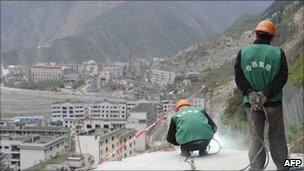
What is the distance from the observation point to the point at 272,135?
3.36 m

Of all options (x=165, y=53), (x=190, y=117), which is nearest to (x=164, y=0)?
(x=165, y=53)

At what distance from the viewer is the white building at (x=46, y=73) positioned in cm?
8275

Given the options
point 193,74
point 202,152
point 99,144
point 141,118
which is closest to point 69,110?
point 141,118

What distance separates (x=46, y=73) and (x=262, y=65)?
3326 inches

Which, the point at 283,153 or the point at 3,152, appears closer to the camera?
the point at 283,153

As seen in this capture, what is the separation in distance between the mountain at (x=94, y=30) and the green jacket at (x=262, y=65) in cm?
11671

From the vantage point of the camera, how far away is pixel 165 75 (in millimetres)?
71312

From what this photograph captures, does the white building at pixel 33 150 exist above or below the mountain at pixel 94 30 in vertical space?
below

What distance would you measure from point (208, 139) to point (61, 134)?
2711cm

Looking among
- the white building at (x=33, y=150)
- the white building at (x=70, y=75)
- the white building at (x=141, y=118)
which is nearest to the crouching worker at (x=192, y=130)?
the white building at (x=33, y=150)

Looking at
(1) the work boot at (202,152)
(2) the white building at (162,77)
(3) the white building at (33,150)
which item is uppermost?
(2) the white building at (162,77)

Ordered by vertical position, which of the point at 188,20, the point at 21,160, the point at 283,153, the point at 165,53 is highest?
the point at 188,20

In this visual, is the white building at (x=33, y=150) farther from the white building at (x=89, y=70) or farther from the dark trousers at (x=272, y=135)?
the white building at (x=89, y=70)

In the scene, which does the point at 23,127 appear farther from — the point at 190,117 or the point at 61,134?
the point at 190,117
